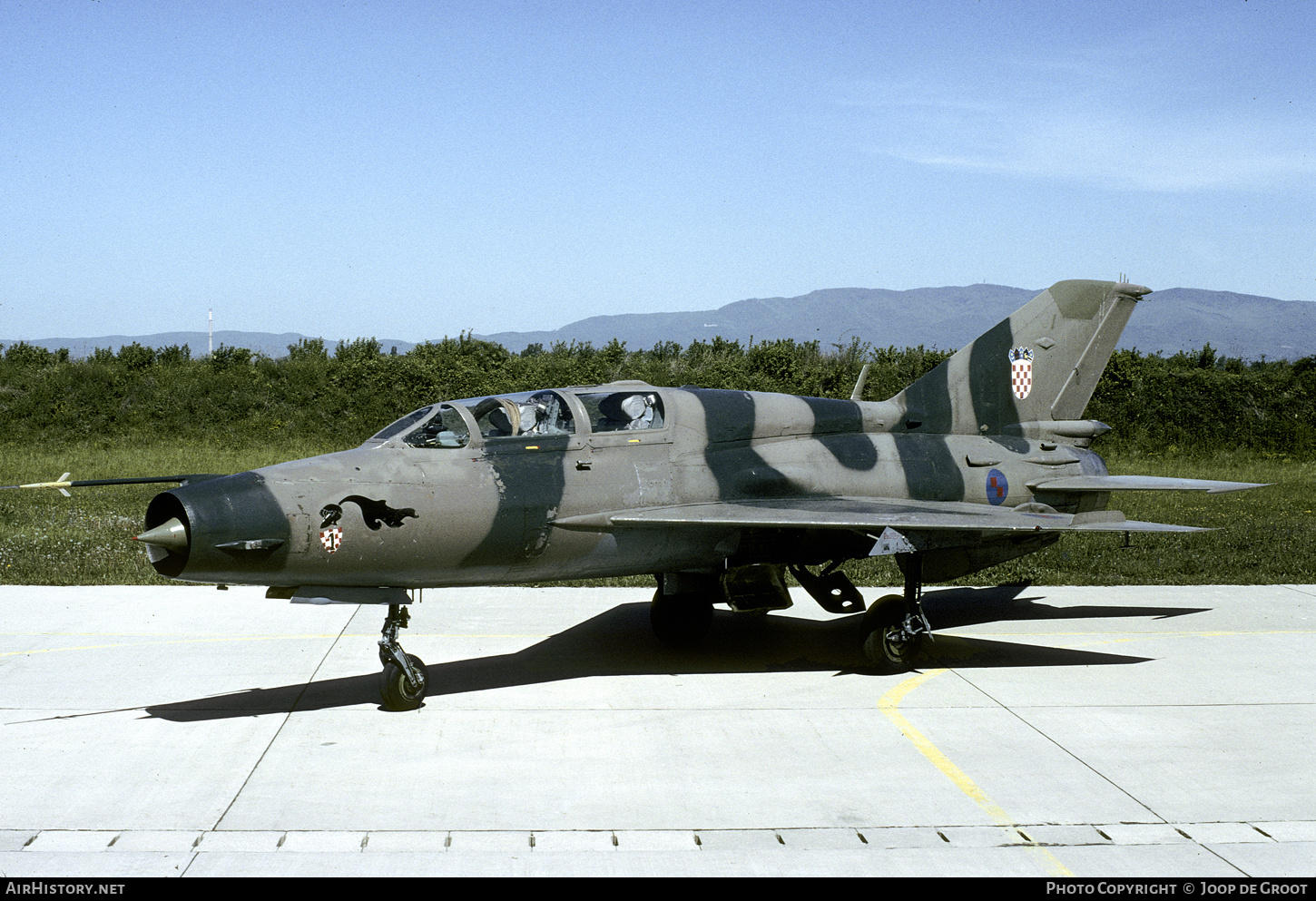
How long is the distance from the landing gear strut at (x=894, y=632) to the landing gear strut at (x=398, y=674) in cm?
435

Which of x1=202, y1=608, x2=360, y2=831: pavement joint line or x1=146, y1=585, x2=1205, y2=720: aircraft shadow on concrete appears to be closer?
x1=202, y1=608, x2=360, y2=831: pavement joint line

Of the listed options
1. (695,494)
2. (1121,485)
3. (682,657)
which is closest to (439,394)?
(682,657)

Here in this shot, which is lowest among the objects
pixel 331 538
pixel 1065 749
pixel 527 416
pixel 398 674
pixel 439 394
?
pixel 1065 749

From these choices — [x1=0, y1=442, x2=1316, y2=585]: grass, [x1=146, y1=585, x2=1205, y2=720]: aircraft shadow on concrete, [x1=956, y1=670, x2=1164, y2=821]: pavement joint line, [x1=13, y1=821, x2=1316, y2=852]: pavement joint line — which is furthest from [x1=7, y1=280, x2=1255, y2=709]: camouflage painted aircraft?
[x1=0, y1=442, x2=1316, y2=585]: grass

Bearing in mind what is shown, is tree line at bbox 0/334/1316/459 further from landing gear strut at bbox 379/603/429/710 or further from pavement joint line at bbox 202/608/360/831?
landing gear strut at bbox 379/603/429/710

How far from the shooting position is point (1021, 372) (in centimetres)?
1295

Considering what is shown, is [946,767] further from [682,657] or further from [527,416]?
[527,416]

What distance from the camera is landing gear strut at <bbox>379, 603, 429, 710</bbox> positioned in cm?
902

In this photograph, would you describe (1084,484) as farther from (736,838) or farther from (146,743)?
(146,743)

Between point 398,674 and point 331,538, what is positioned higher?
point 331,538

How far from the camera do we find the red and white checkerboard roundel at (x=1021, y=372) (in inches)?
509

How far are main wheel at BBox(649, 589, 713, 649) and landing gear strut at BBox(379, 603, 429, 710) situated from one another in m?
3.08

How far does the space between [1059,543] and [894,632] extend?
28.0 ft

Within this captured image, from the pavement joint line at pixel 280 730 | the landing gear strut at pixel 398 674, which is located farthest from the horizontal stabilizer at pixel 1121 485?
the pavement joint line at pixel 280 730
